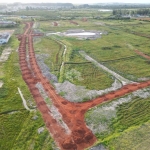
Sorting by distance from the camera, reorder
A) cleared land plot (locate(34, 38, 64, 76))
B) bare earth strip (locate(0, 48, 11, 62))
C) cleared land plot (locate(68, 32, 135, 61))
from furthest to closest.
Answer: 1. cleared land plot (locate(68, 32, 135, 61))
2. bare earth strip (locate(0, 48, 11, 62))
3. cleared land plot (locate(34, 38, 64, 76))

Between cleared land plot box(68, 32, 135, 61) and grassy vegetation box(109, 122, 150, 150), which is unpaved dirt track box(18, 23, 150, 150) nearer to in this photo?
grassy vegetation box(109, 122, 150, 150)

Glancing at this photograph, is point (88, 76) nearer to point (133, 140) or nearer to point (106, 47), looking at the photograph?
point (133, 140)

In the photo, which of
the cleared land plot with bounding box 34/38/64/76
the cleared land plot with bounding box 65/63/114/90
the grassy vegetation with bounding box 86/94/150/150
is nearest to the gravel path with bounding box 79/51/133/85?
the cleared land plot with bounding box 65/63/114/90

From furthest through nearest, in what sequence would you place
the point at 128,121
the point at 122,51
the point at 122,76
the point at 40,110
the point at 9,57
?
the point at 122,51 → the point at 9,57 → the point at 122,76 → the point at 40,110 → the point at 128,121

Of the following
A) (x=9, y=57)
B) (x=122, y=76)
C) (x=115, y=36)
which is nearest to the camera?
(x=122, y=76)

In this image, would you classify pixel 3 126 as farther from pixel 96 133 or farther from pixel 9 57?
pixel 9 57

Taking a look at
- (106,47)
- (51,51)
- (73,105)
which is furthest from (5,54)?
(73,105)

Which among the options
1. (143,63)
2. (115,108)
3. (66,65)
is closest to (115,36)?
(143,63)
